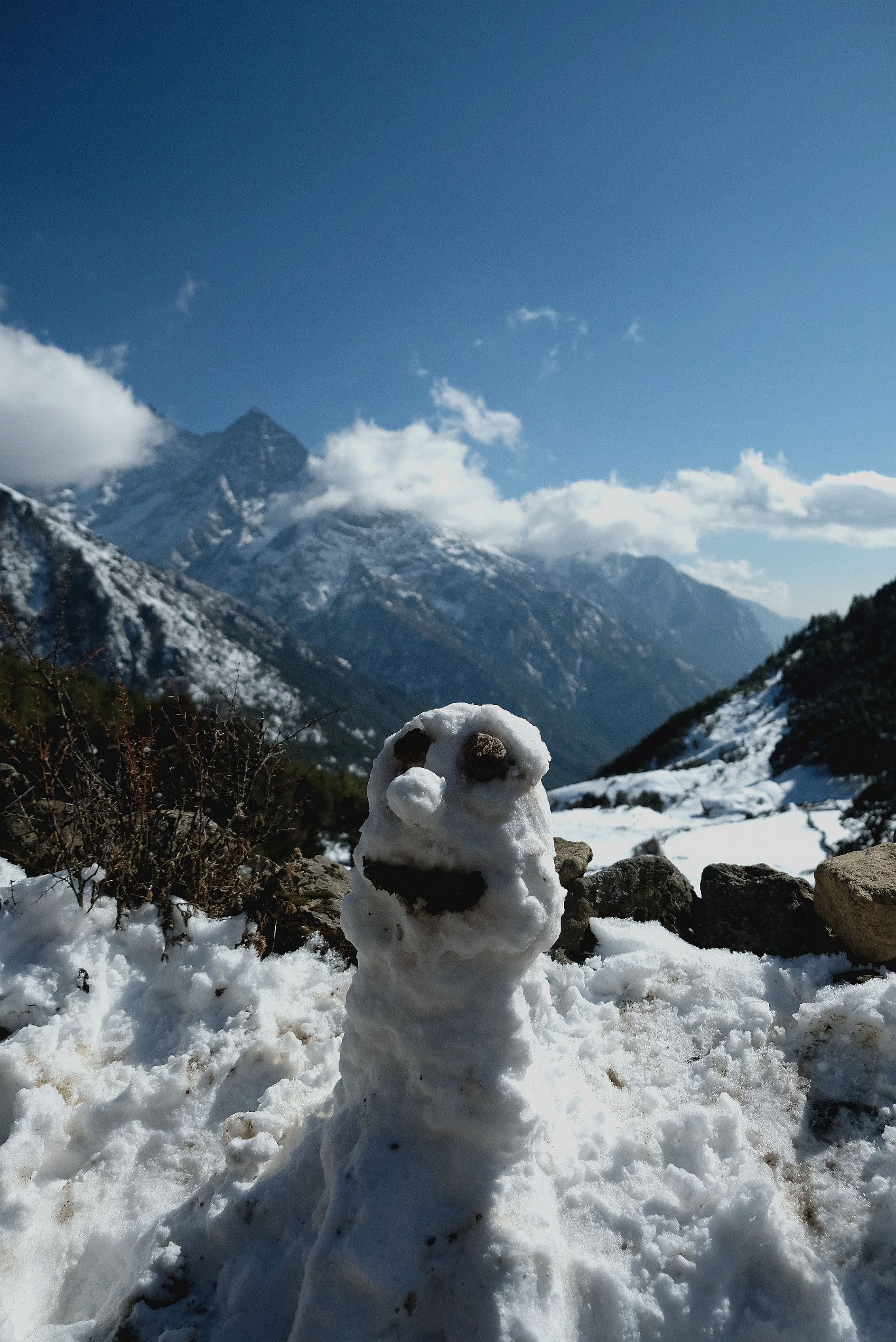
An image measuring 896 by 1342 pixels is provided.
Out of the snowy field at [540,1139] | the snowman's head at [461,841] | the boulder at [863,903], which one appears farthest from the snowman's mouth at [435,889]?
the boulder at [863,903]

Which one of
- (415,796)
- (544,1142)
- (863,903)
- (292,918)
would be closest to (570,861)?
(863,903)

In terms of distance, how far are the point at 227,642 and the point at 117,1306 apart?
17087cm

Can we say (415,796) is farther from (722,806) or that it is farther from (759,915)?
(722,806)

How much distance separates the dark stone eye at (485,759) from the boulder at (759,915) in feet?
10.1

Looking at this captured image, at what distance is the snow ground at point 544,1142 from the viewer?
2.69m

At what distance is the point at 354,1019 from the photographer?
3.01 m

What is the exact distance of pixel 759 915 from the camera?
4801 mm

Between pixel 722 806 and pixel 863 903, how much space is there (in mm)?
22259

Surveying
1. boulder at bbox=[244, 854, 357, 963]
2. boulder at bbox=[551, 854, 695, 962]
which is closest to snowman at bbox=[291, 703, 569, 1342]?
boulder at bbox=[244, 854, 357, 963]

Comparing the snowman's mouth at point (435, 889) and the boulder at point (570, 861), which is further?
the boulder at point (570, 861)

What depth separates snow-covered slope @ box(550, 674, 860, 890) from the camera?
14.4 m

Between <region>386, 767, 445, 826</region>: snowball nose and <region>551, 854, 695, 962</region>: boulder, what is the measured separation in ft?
9.23

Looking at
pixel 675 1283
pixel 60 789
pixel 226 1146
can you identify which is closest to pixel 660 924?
pixel 675 1283

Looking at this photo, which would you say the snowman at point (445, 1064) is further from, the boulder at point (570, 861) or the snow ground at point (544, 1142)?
the boulder at point (570, 861)
